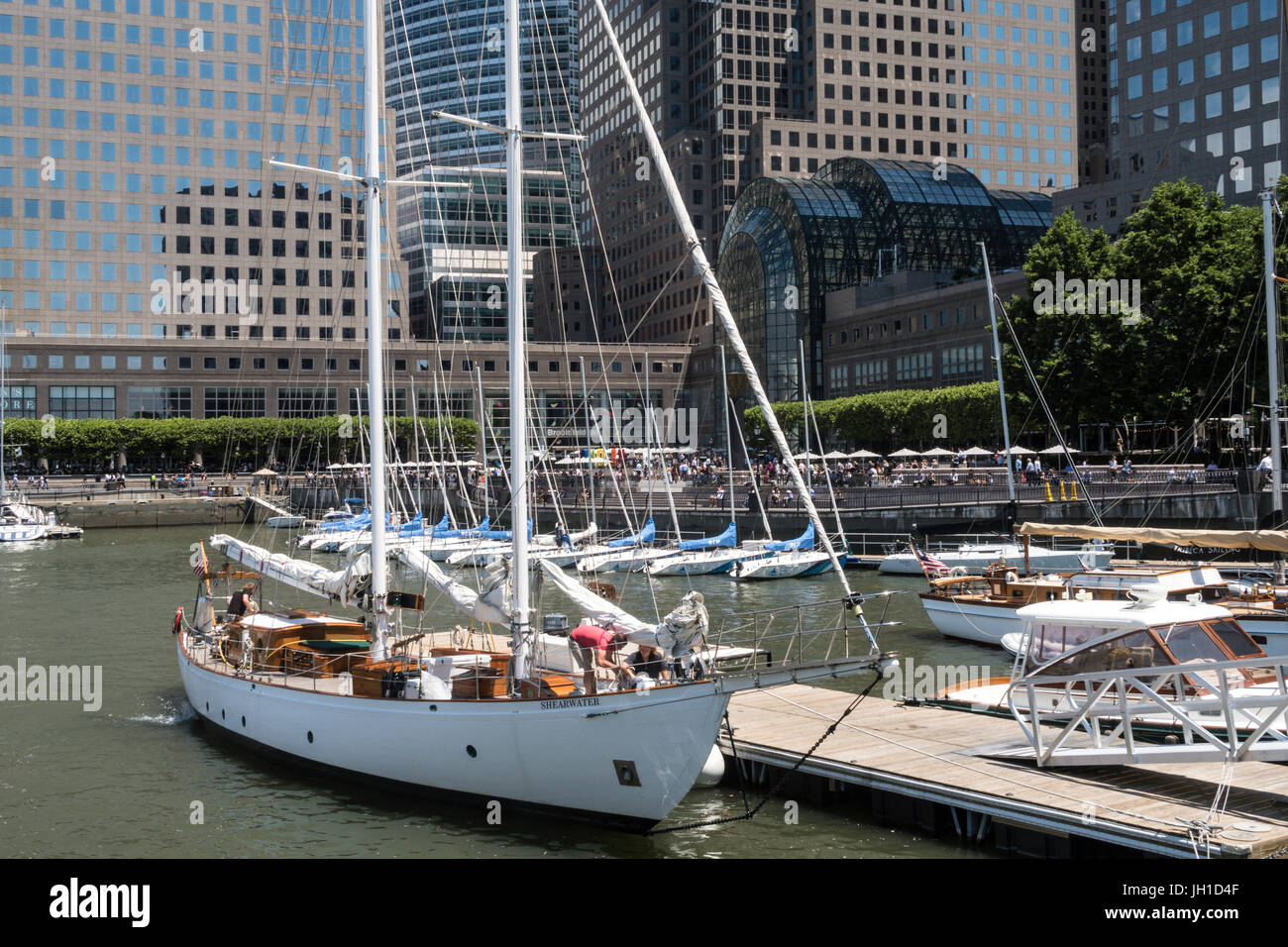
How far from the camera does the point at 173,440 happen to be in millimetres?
129500

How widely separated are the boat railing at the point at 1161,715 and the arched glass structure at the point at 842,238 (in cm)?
11511

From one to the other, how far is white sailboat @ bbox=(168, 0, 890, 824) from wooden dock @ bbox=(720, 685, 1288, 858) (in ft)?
8.19

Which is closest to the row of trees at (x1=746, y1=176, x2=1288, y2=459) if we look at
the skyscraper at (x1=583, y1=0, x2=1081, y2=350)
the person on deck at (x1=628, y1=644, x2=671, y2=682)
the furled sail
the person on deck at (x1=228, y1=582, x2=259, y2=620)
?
the furled sail

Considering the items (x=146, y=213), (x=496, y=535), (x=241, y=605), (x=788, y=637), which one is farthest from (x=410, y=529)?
(x=146, y=213)

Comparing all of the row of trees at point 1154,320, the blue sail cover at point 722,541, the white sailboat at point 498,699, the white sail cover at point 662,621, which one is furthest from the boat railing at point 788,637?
the row of trees at point 1154,320

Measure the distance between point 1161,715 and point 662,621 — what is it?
880cm

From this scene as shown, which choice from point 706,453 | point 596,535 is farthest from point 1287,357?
point 706,453

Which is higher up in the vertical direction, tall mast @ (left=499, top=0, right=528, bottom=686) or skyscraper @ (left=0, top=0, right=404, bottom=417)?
skyscraper @ (left=0, top=0, right=404, bottom=417)

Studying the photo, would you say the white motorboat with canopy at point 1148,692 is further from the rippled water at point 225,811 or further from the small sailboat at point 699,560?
the small sailboat at point 699,560

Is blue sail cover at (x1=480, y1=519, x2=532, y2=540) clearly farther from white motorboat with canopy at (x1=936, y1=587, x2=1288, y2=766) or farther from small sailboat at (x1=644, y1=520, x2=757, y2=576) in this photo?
white motorboat with canopy at (x1=936, y1=587, x2=1288, y2=766)

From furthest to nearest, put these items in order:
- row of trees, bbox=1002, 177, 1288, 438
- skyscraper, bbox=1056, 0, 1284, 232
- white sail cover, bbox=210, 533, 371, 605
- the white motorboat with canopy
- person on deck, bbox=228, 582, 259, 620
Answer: skyscraper, bbox=1056, 0, 1284, 232
row of trees, bbox=1002, 177, 1288, 438
person on deck, bbox=228, 582, 259, 620
white sail cover, bbox=210, 533, 371, 605
the white motorboat with canopy

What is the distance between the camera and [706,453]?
130125 millimetres

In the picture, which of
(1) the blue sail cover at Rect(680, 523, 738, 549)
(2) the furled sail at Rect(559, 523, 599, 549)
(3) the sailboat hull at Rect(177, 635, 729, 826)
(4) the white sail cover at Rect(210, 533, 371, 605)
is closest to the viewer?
(3) the sailboat hull at Rect(177, 635, 729, 826)

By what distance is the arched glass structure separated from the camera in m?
138
